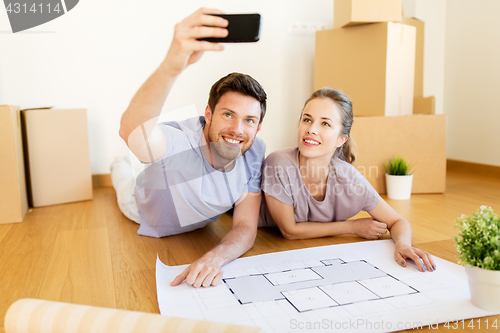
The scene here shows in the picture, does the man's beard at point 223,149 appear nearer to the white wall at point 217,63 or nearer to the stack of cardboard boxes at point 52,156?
the stack of cardboard boxes at point 52,156

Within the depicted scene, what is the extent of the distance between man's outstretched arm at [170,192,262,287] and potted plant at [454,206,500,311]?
0.46 metres

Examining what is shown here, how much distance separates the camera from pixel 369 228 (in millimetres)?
1126

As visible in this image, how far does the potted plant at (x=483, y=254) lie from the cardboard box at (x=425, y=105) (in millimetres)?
1575

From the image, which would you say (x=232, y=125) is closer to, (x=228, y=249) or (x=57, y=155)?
(x=228, y=249)

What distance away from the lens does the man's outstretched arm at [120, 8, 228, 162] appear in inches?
25.4

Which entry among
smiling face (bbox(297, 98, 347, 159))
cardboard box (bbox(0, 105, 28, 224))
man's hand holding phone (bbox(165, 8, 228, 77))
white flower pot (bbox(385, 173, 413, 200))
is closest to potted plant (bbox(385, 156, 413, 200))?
white flower pot (bbox(385, 173, 413, 200))

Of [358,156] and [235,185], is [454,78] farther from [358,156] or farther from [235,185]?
[235,185]

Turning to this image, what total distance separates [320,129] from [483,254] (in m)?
0.56

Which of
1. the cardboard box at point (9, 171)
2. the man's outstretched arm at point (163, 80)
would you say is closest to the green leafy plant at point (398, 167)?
the man's outstretched arm at point (163, 80)

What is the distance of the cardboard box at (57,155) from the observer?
63.2 inches

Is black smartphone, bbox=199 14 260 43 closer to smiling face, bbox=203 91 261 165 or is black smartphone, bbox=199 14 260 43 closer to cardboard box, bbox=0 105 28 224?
→ smiling face, bbox=203 91 261 165

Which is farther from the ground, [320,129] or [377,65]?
[377,65]

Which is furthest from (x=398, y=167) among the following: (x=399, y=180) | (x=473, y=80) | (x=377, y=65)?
(x=473, y=80)

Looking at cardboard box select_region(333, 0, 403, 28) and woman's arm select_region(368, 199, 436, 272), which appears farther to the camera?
cardboard box select_region(333, 0, 403, 28)
